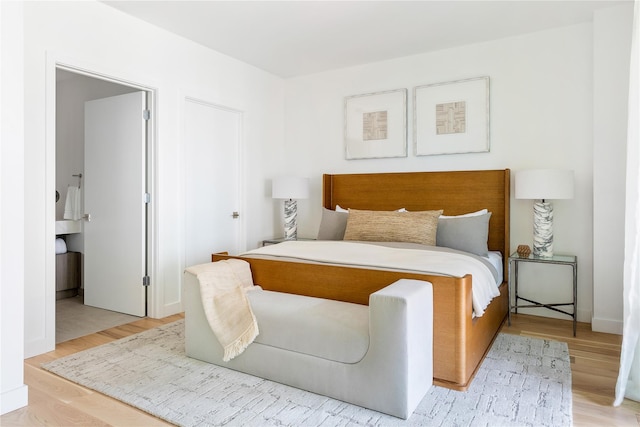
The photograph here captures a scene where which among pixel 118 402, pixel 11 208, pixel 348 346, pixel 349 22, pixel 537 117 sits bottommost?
pixel 118 402

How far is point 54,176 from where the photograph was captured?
288 cm

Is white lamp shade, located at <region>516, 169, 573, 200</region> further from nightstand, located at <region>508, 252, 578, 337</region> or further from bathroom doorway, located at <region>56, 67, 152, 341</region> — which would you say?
bathroom doorway, located at <region>56, 67, 152, 341</region>

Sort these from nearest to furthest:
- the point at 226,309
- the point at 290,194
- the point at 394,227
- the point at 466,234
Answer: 1. the point at 226,309
2. the point at 466,234
3. the point at 394,227
4. the point at 290,194

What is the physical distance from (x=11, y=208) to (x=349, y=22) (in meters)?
2.79

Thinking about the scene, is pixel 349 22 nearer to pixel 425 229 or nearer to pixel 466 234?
pixel 425 229

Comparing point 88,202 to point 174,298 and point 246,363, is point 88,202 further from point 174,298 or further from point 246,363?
point 246,363

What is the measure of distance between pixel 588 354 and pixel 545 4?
2.61m

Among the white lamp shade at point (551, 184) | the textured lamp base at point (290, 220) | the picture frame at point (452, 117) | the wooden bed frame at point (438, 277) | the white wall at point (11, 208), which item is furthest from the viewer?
the textured lamp base at point (290, 220)

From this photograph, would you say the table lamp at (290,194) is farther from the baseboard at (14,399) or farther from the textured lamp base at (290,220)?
the baseboard at (14,399)

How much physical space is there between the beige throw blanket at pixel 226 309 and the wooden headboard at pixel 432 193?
7.03 ft

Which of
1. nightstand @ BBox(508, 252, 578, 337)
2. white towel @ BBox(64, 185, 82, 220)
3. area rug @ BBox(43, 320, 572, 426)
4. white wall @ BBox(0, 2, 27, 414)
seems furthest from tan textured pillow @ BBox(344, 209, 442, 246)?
white towel @ BBox(64, 185, 82, 220)

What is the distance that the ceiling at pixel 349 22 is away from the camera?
3154mm

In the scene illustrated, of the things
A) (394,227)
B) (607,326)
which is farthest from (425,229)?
(607,326)

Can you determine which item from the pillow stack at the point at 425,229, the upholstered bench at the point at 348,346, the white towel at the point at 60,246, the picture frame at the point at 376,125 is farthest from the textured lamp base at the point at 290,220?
the white towel at the point at 60,246
